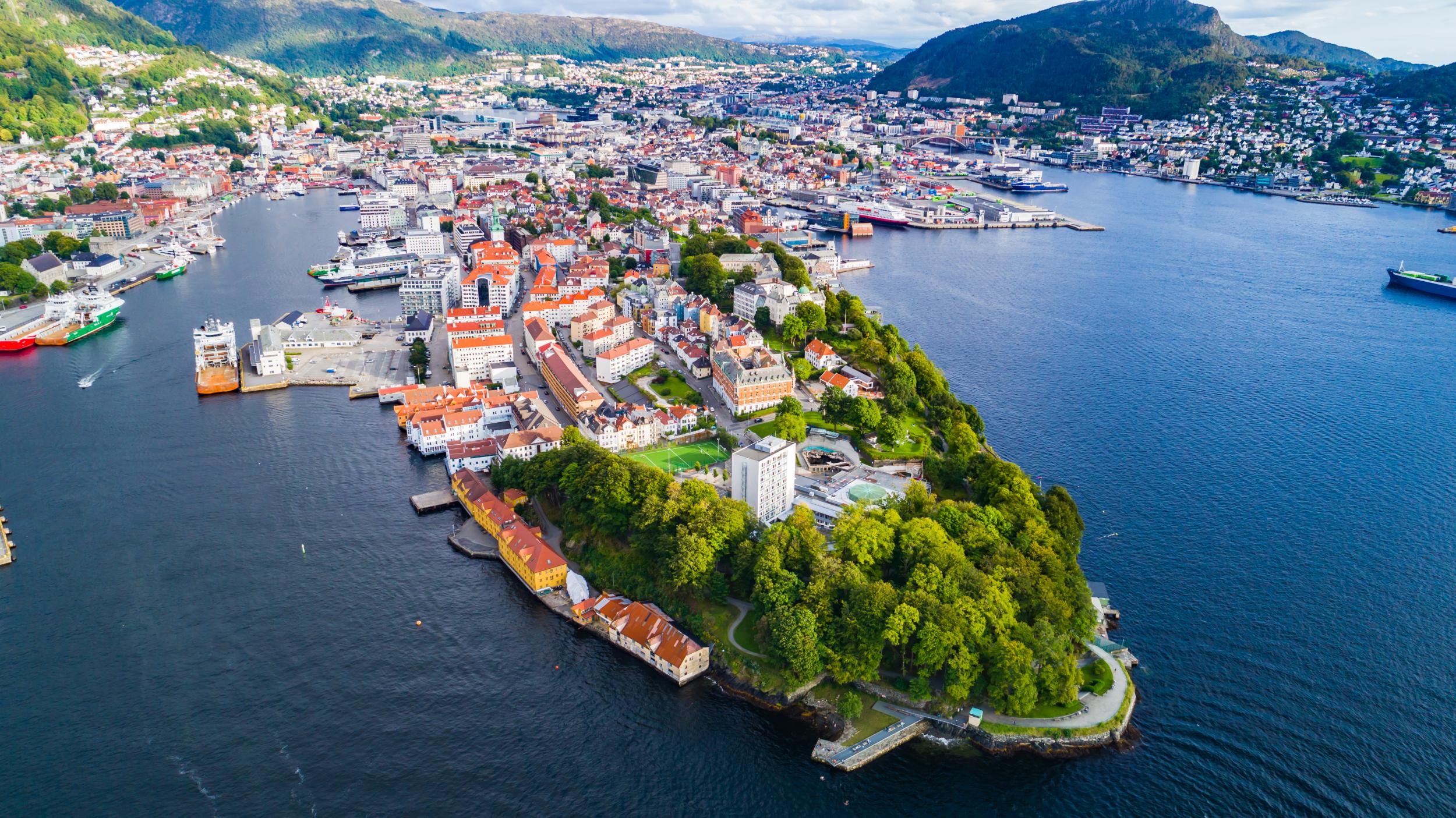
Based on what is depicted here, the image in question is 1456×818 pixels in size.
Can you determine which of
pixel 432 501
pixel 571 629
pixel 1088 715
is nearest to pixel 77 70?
pixel 432 501

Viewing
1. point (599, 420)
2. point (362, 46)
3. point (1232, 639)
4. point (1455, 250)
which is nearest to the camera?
point (1232, 639)

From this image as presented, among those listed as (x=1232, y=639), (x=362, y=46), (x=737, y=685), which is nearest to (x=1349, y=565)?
(x=1232, y=639)

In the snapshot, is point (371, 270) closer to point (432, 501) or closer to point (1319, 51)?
point (432, 501)

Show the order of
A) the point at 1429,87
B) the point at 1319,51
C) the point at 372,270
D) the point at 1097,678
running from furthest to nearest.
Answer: the point at 1319,51
the point at 1429,87
the point at 372,270
the point at 1097,678

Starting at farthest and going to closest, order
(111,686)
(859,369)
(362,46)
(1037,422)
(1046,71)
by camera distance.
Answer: (362,46) < (1046,71) < (859,369) < (1037,422) < (111,686)

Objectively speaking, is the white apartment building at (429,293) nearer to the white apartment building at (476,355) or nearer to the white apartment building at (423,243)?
the white apartment building at (476,355)

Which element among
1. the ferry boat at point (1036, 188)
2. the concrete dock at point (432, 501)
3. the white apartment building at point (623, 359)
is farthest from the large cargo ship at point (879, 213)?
the concrete dock at point (432, 501)

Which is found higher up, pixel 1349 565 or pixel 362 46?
pixel 362 46

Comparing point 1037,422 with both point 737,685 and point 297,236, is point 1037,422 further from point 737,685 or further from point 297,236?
point 297,236
